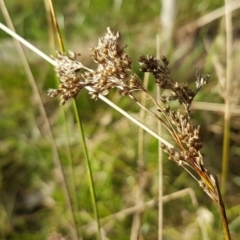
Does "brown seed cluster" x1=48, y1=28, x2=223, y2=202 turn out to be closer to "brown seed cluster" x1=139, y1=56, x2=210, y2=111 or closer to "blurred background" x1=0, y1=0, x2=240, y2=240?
"brown seed cluster" x1=139, y1=56, x2=210, y2=111

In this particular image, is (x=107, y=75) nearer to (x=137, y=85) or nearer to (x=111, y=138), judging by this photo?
(x=137, y=85)

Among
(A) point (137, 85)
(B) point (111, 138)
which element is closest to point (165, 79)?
(A) point (137, 85)

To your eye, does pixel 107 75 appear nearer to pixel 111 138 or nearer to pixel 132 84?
pixel 132 84

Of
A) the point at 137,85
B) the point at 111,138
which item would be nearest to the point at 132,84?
the point at 137,85

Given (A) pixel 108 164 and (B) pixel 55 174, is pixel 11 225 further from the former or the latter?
(A) pixel 108 164

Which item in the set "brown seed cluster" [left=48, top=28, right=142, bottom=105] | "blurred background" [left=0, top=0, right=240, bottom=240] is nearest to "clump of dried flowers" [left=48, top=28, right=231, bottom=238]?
"brown seed cluster" [left=48, top=28, right=142, bottom=105]

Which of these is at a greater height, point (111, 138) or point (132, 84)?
point (111, 138)

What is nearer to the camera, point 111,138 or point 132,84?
point 132,84

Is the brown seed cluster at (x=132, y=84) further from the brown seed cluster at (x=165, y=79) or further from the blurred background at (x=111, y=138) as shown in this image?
the blurred background at (x=111, y=138)

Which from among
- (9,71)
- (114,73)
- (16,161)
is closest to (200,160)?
(114,73)
